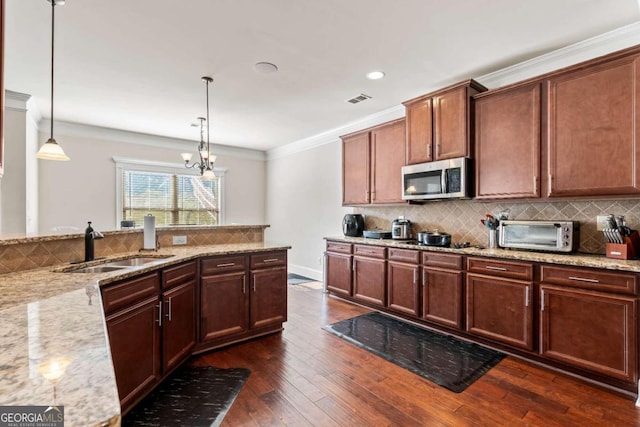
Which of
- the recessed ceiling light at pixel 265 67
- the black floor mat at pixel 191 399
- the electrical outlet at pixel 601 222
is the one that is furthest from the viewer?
the recessed ceiling light at pixel 265 67

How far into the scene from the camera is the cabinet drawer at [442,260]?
10.0 feet

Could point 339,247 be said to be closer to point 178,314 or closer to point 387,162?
point 387,162

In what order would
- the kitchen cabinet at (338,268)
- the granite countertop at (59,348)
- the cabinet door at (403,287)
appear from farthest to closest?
the kitchen cabinet at (338,268), the cabinet door at (403,287), the granite countertop at (59,348)

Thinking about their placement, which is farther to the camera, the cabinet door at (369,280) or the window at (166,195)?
the window at (166,195)

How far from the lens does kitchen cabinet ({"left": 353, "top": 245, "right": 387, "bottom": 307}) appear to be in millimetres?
3820

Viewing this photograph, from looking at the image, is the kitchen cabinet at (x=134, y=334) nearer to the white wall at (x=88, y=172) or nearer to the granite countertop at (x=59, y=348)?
the granite countertop at (x=59, y=348)

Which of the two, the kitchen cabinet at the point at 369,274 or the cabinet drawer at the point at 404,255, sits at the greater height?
the cabinet drawer at the point at 404,255

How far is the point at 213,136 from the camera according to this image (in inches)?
227

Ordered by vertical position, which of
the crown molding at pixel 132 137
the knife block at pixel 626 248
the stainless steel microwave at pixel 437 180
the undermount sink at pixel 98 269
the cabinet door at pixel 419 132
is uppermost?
the crown molding at pixel 132 137

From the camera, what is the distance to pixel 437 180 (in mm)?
3410

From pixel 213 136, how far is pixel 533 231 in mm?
5179

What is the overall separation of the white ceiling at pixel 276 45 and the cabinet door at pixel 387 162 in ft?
1.28

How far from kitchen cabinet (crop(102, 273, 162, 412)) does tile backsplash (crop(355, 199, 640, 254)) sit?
3.19m

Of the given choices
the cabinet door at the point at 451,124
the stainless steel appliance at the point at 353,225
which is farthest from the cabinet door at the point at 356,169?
the cabinet door at the point at 451,124
